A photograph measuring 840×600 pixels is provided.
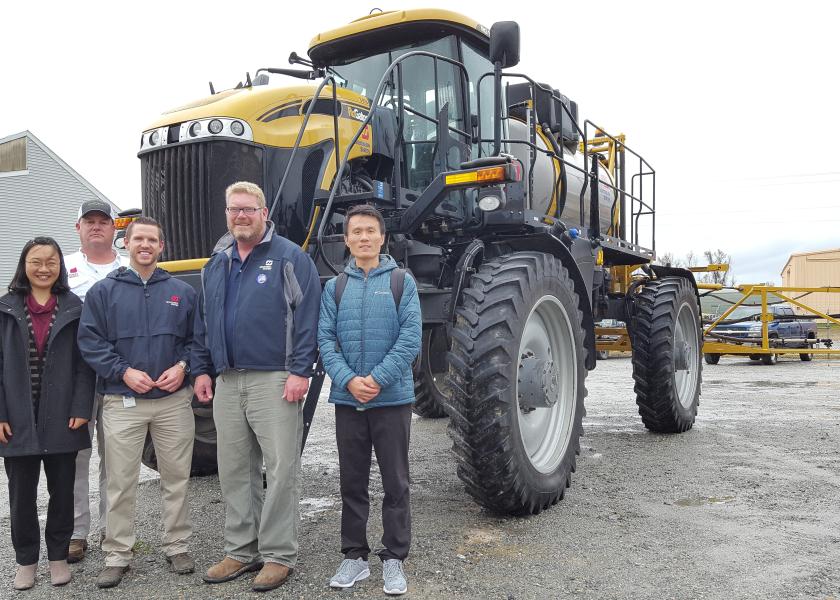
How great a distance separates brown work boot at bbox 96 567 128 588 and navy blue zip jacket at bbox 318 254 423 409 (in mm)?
1368

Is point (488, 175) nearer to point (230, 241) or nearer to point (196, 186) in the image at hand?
point (230, 241)

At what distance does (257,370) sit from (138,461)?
83cm

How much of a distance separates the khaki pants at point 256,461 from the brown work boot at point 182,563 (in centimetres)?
22

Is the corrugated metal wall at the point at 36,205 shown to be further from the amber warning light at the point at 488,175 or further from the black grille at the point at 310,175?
the amber warning light at the point at 488,175

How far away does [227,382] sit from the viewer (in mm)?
3682

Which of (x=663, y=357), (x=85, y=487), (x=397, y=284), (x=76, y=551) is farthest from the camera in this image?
(x=663, y=357)

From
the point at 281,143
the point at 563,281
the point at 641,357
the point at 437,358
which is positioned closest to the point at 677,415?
the point at 641,357

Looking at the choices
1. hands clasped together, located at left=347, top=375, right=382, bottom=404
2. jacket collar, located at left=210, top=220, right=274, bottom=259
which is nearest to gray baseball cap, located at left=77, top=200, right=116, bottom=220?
jacket collar, located at left=210, top=220, right=274, bottom=259

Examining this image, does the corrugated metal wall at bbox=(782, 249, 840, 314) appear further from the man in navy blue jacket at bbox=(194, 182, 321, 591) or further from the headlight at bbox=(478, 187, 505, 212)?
the man in navy blue jacket at bbox=(194, 182, 321, 591)

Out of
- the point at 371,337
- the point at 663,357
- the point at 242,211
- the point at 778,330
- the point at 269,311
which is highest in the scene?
the point at 242,211

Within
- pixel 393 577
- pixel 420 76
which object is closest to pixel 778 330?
pixel 420 76

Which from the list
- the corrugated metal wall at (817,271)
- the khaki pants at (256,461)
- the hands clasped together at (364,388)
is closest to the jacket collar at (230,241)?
the khaki pants at (256,461)

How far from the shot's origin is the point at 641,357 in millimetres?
7254

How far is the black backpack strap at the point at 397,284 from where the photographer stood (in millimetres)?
3615
